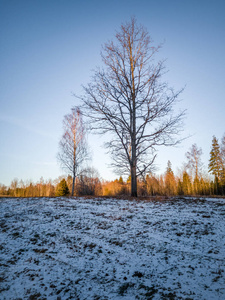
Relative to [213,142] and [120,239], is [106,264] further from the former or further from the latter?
[213,142]

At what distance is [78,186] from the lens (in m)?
18.4

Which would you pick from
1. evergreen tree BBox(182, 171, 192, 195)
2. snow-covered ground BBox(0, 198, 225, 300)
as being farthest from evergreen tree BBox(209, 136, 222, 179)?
snow-covered ground BBox(0, 198, 225, 300)

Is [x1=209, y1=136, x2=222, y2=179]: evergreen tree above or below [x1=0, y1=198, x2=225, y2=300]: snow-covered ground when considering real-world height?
above

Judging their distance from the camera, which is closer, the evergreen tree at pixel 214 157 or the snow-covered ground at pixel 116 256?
the snow-covered ground at pixel 116 256

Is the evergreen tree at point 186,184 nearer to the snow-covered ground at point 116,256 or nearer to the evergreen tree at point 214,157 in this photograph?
the evergreen tree at point 214,157

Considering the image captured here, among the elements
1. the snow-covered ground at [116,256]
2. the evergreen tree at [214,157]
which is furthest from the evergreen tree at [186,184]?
the snow-covered ground at [116,256]

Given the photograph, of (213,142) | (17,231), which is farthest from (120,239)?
(213,142)

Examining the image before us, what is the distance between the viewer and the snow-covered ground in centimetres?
233

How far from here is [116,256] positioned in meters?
3.12

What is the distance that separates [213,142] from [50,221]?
3181 centimetres

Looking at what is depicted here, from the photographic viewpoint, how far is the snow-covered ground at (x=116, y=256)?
233 centimetres

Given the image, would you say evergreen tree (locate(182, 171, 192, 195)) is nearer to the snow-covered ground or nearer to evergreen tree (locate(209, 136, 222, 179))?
evergreen tree (locate(209, 136, 222, 179))

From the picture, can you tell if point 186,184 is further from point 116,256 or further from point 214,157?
point 116,256

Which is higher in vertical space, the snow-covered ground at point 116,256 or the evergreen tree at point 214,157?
the evergreen tree at point 214,157
